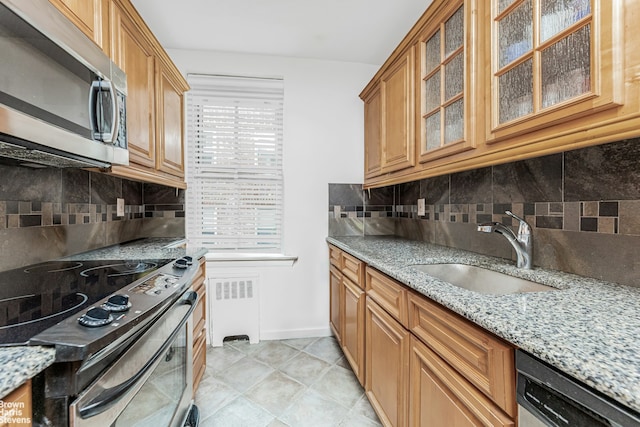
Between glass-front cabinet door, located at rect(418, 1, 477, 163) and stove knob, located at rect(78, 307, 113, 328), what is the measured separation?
1.42 meters

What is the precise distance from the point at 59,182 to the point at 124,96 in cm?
65

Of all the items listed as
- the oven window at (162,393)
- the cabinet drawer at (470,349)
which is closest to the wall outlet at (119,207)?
the oven window at (162,393)

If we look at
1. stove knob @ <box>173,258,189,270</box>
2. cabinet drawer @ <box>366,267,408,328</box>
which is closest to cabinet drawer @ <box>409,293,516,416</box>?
cabinet drawer @ <box>366,267,408,328</box>

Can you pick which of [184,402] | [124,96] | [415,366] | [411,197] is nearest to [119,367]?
[184,402]

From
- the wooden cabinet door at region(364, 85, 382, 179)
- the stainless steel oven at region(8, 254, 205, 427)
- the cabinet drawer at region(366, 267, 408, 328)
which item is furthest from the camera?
the wooden cabinet door at region(364, 85, 382, 179)

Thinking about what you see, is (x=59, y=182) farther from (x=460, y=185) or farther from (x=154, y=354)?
(x=460, y=185)

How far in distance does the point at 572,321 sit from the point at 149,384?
1225mm

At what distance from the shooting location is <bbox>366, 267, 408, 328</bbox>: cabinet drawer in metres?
1.20

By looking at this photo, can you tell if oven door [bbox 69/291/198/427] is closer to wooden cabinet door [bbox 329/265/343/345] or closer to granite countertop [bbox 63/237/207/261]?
granite countertop [bbox 63/237/207/261]

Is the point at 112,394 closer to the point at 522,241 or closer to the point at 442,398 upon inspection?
the point at 442,398

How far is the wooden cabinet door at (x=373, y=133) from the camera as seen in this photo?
7.39 ft

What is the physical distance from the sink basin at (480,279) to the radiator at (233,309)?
1.64 metres

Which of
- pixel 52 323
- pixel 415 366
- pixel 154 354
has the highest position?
pixel 52 323

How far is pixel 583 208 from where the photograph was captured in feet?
3.57
